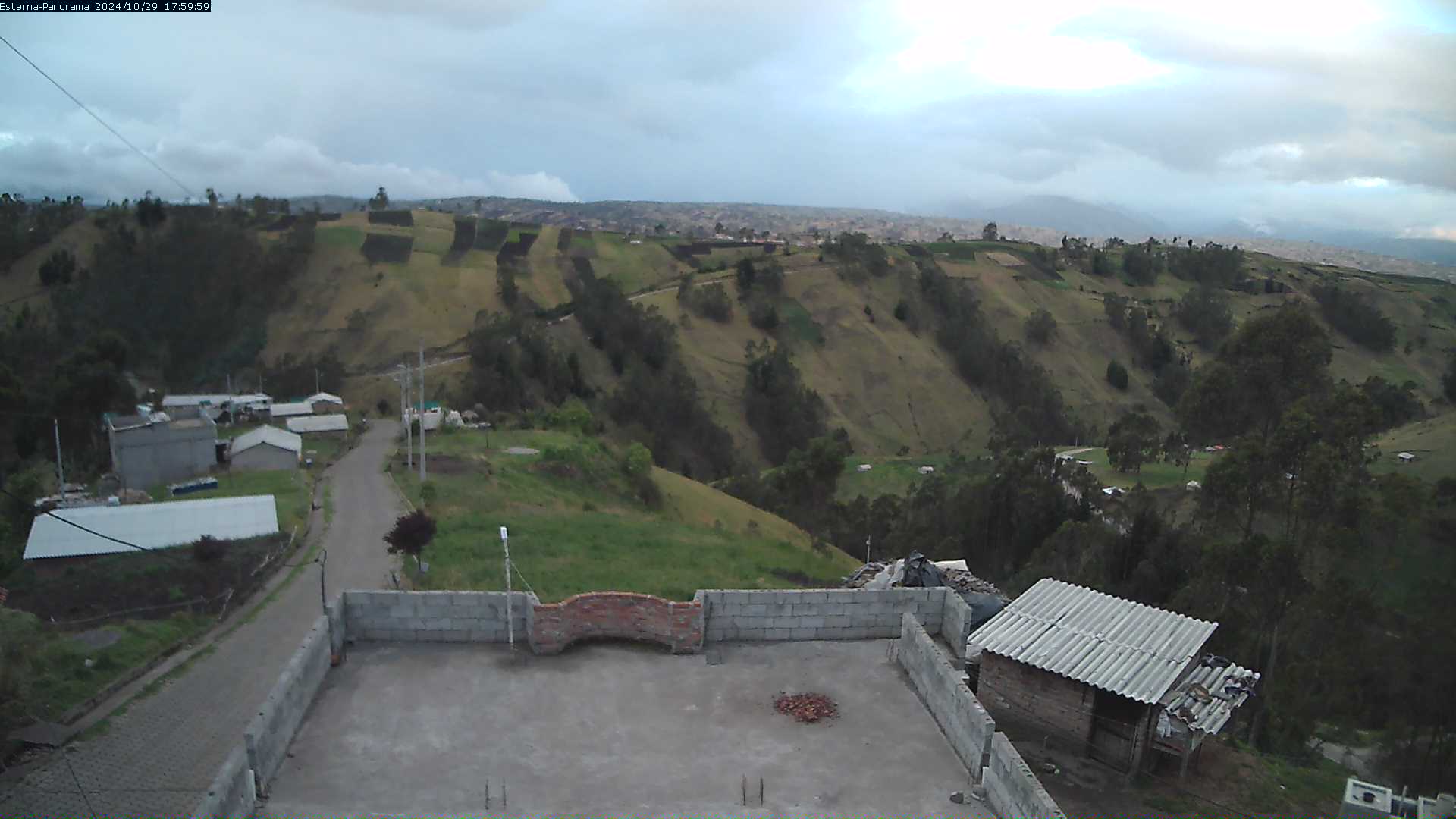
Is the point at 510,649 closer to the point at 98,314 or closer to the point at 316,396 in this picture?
the point at 316,396

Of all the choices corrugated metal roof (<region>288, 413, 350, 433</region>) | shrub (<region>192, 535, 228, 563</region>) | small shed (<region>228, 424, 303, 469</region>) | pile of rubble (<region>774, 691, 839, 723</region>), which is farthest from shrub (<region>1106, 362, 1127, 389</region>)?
pile of rubble (<region>774, 691, 839, 723</region>)

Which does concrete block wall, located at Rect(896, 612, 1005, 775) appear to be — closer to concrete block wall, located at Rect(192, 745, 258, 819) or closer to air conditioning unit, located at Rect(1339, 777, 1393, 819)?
concrete block wall, located at Rect(192, 745, 258, 819)

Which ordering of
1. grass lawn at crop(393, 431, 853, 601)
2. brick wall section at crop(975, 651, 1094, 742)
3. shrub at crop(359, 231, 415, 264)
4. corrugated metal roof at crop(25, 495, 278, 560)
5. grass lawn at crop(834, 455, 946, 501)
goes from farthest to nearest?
1. shrub at crop(359, 231, 415, 264)
2. grass lawn at crop(834, 455, 946, 501)
3. corrugated metal roof at crop(25, 495, 278, 560)
4. grass lawn at crop(393, 431, 853, 601)
5. brick wall section at crop(975, 651, 1094, 742)

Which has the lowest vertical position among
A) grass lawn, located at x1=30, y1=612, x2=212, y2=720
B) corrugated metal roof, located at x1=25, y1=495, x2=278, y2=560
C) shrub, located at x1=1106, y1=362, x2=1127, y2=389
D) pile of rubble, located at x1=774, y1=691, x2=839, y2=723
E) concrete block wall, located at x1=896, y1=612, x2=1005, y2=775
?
shrub, located at x1=1106, y1=362, x2=1127, y2=389

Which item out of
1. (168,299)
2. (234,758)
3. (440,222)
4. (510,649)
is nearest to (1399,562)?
(510,649)

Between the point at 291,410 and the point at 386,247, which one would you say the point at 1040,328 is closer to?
the point at 386,247

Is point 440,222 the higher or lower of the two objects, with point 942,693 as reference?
higher
